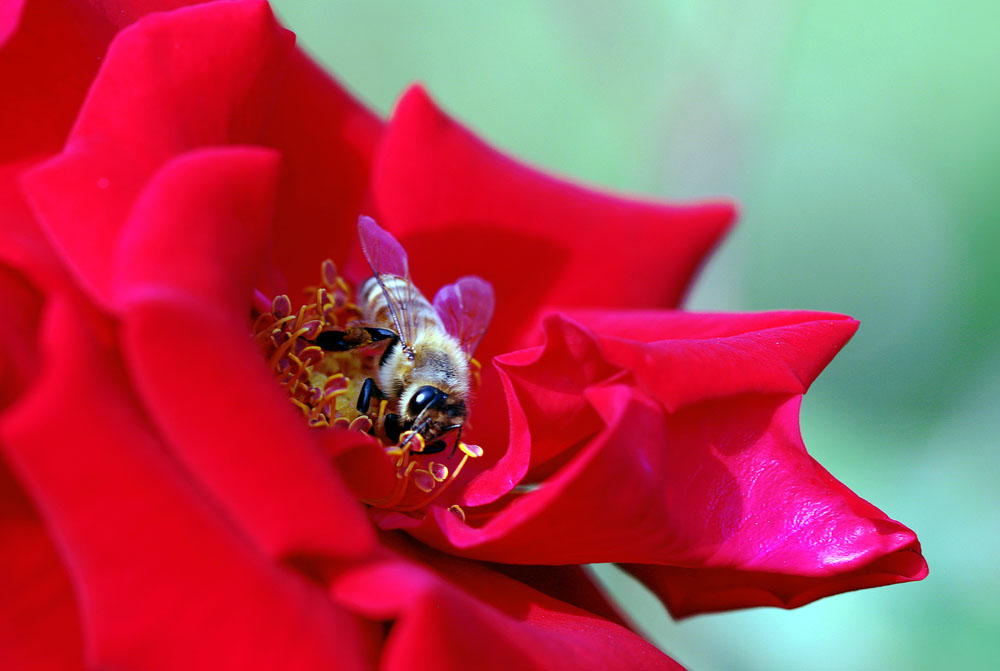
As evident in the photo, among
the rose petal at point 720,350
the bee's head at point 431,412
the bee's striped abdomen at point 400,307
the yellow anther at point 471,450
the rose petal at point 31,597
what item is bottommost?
the rose petal at point 31,597

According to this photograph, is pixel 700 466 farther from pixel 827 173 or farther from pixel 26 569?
pixel 827 173

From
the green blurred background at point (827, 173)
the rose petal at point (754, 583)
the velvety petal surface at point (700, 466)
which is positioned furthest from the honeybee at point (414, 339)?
the green blurred background at point (827, 173)

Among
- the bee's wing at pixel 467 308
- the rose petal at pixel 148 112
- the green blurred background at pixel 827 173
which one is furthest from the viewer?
the green blurred background at pixel 827 173

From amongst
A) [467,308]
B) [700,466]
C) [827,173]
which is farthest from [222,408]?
[827,173]

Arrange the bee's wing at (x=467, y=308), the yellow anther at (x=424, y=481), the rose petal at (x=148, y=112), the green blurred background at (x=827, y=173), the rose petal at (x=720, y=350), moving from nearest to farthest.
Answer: the rose petal at (x=148, y=112), the rose petal at (x=720, y=350), the yellow anther at (x=424, y=481), the bee's wing at (x=467, y=308), the green blurred background at (x=827, y=173)

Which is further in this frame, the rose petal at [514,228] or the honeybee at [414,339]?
the rose petal at [514,228]

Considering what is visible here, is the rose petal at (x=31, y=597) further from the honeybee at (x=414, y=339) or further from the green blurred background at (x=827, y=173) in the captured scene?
the green blurred background at (x=827, y=173)
